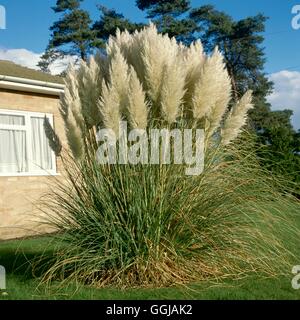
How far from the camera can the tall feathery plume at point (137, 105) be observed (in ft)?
14.0

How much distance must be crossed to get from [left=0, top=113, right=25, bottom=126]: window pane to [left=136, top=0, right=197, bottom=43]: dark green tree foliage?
46.8ft

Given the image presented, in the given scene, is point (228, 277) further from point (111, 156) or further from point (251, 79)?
point (251, 79)

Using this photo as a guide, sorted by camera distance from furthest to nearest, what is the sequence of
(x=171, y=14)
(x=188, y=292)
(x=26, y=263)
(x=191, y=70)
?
(x=171, y=14)
(x=26, y=263)
(x=191, y=70)
(x=188, y=292)

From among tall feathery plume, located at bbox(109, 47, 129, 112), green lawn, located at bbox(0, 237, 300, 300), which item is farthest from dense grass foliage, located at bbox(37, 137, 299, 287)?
tall feathery plume, located at bbox(109, 47, 129, 112)

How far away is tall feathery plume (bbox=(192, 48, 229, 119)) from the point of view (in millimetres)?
4375

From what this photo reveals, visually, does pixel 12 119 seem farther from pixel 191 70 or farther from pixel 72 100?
pixel 191 70

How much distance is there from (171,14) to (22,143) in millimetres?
15769

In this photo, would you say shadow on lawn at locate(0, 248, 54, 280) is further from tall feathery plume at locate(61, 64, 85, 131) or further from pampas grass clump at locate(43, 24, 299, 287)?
tall feathery plume at locate(61, 64, 85, 131)

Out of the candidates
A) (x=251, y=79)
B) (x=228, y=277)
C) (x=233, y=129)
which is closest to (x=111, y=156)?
(x=233, y=129)

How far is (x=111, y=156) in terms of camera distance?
4.58m

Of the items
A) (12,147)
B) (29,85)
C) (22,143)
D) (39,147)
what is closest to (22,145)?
(22,143)

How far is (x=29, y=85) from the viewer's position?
11.1 metres

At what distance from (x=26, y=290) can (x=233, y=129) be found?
7.91 ft

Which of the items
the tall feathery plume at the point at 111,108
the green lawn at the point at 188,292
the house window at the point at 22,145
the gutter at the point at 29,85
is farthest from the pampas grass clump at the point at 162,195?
the house window at the point at 22,145
